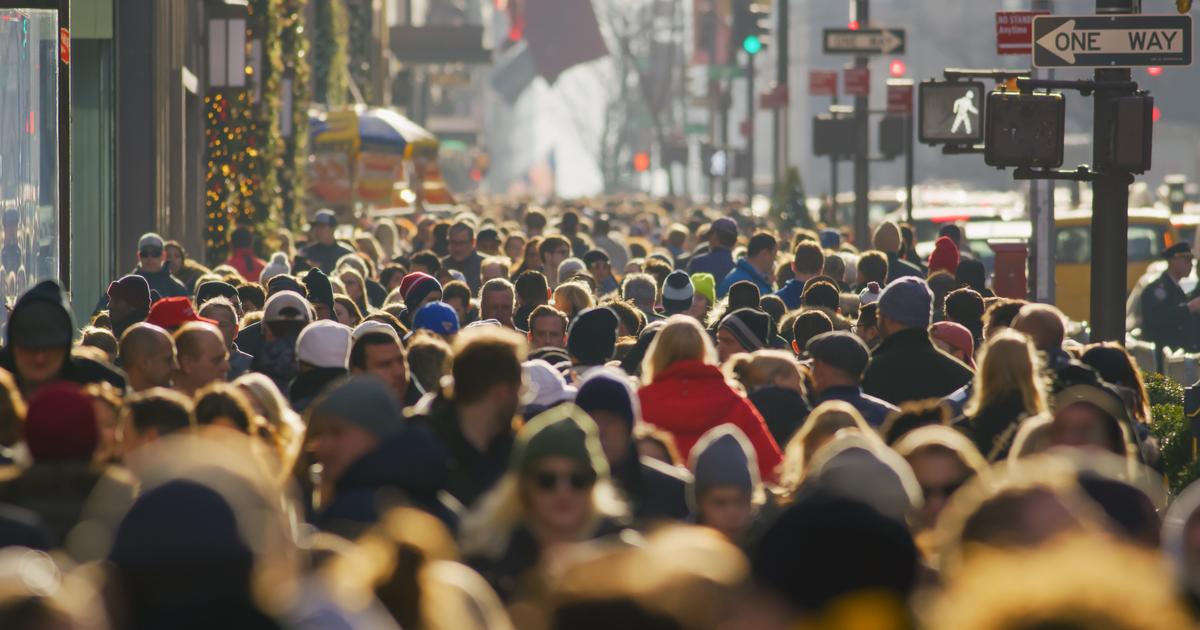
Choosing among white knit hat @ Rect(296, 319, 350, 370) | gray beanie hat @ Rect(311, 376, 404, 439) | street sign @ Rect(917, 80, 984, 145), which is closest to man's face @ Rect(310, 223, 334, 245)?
street sign @ Rect(917, 80, 984, 145)

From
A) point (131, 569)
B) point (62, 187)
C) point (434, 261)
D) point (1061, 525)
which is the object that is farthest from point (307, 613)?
point (434, 261)

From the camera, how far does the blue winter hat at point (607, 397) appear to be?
750 cm

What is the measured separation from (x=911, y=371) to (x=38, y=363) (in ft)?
12.9

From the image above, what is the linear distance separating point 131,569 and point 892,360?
22.6ft

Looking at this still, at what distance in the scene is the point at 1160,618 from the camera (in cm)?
325

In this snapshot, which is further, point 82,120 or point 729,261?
point 82,120

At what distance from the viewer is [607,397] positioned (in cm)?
A: 753

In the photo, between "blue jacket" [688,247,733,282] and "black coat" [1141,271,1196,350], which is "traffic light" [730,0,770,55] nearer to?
"black coat" [1141,271,1196,350]

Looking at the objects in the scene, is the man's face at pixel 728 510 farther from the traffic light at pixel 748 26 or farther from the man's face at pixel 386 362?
the traffic light at pixel 748 26

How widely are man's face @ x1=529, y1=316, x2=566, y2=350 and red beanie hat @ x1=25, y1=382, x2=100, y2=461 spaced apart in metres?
5.51

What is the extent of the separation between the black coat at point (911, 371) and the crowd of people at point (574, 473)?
0.01 meters

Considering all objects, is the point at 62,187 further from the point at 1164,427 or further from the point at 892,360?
the point at 1164,427

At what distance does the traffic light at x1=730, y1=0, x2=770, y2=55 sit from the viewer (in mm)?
37750

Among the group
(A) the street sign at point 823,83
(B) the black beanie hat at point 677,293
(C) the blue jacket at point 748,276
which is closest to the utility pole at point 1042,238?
(C) the blue jacket at point 748,276
